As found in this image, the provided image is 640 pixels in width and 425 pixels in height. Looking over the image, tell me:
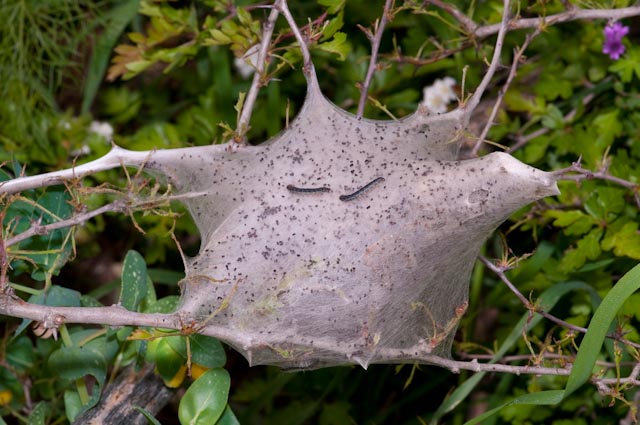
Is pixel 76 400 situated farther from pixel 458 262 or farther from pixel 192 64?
pixel 192 64

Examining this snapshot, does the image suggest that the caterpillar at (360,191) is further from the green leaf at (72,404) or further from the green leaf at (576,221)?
the green leaf at (72,404)

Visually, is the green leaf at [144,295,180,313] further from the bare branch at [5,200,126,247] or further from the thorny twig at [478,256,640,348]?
the thorny twig at [478,256,640,348]

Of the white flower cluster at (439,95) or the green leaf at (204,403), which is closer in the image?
the green leaf at (204,403)

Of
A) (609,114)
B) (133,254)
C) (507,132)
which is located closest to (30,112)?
(133,254)

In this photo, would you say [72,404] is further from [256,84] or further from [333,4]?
[333,4]

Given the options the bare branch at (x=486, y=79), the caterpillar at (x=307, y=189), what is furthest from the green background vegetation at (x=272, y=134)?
the caterpillar at (x=307, y=189)

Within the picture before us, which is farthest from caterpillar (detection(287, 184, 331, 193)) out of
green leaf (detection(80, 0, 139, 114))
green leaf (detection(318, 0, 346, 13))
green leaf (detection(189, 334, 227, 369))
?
green leaf (detection(80, 0, 139, 114))
